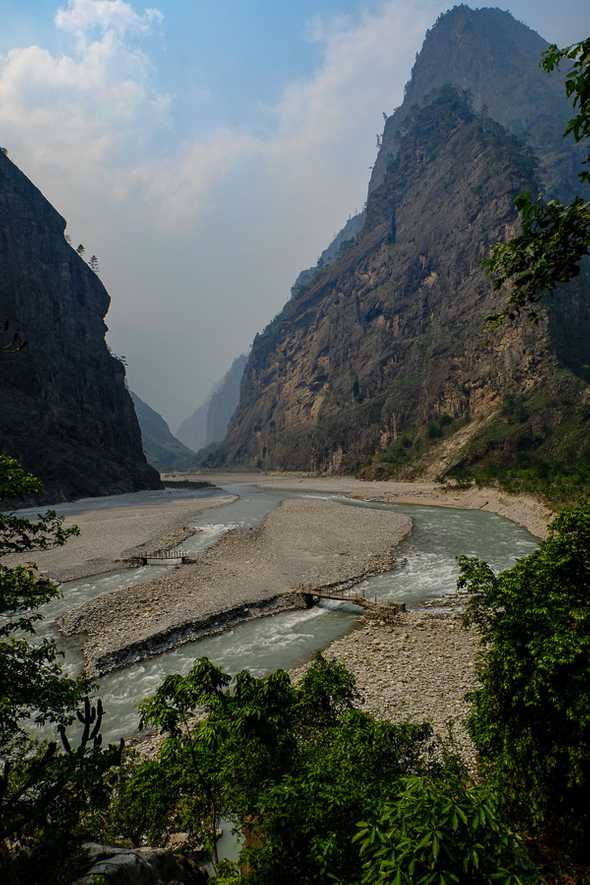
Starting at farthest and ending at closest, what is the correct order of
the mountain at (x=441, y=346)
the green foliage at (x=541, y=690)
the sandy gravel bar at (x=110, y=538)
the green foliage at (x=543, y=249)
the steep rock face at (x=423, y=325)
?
the steep rock face at (x=423, y=325) → the mountain at (x=441, y=346) → the sandy gravel bar at (x=110, y=538) → the green foliage at (x=541, y=690) → the green foliage at (x=543, y=249)

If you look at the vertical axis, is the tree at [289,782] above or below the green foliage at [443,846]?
below

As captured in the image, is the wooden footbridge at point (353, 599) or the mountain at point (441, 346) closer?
the wooden footbridge at point (353, 599)

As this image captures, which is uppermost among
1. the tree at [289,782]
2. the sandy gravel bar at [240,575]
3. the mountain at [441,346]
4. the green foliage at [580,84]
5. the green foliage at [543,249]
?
the mountain at [441,346]

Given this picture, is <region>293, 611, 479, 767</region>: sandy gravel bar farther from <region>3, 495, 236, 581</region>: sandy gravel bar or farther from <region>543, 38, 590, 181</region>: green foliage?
<region>3, 495, 236, 581</region>: sandy gravel bar

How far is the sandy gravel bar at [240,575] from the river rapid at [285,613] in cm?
143

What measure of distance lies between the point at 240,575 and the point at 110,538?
2070cm

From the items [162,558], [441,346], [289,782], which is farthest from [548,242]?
[441,346]

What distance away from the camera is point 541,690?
301 inches

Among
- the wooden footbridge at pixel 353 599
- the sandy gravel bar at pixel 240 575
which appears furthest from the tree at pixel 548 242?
the sandy gravel bar at pixel 240 575

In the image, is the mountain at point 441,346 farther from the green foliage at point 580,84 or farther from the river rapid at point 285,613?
the green foliage at point 580,84

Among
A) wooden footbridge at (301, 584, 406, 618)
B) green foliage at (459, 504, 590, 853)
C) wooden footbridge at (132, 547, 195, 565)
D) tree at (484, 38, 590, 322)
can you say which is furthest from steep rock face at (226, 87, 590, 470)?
tree at (484, 38, 590, 322)

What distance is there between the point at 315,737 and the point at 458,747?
6712mm

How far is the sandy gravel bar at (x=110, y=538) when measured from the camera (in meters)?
35.5

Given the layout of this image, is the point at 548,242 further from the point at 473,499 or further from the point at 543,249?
the point at 473,499
